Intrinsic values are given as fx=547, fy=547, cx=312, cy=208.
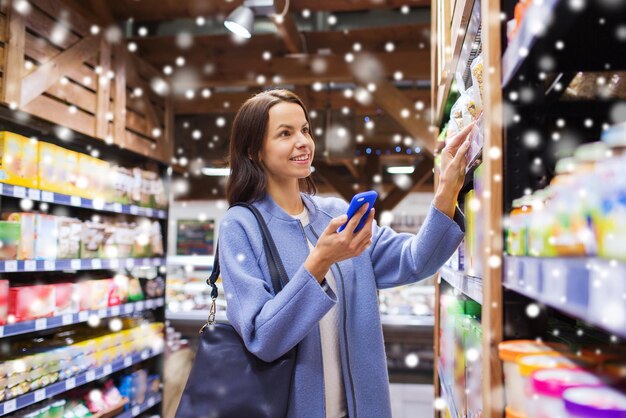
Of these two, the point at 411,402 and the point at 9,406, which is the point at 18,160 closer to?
the point at 9,406

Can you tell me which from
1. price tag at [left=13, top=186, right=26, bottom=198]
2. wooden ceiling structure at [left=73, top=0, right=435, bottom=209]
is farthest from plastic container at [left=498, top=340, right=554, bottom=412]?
wooden ceiling structure at [left=73, top=0, right=435, bottom=209]

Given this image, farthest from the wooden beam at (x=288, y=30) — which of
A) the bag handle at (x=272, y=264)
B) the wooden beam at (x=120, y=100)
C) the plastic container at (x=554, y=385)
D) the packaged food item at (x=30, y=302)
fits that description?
the plastic container at (x=554, y=385)

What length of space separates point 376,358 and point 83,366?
2.51 meters

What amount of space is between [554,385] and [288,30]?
4082 mm

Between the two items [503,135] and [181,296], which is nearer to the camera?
[503,135]

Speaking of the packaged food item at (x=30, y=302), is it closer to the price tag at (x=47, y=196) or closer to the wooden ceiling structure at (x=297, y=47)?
the price tag at (x=47, y=196)

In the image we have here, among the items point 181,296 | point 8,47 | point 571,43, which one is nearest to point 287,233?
point 571,43

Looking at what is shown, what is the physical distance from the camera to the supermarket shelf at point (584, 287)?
502mm

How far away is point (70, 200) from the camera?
11.0 feet

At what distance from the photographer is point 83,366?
3.44 m

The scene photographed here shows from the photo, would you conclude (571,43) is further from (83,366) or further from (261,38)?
(261,38)

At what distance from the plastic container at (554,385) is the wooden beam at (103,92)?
140 inches

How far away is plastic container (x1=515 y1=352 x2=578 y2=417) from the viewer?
77 centimetres

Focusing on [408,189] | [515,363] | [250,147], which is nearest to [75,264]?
[250,147]
